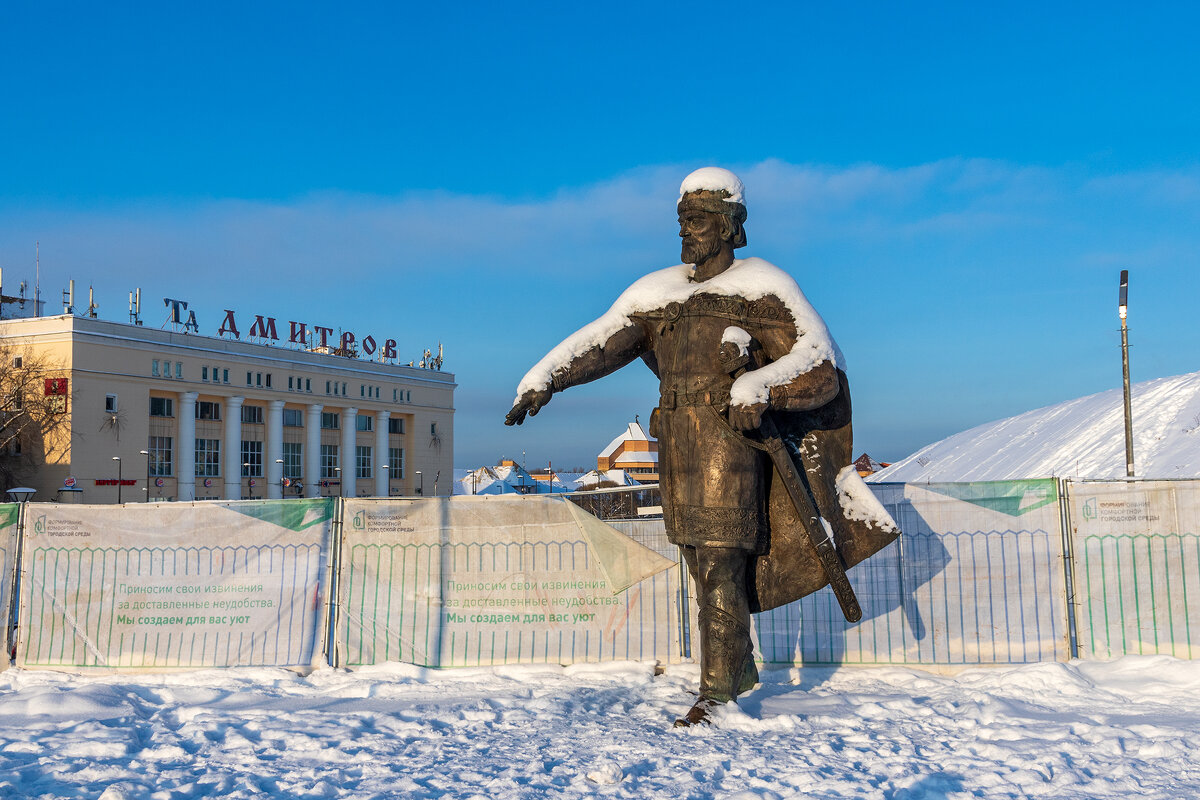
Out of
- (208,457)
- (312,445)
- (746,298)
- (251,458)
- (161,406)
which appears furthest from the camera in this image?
(312,445)

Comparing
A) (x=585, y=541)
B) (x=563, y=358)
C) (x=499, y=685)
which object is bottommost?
(x=499, y=685)

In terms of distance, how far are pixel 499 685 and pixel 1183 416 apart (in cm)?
2380

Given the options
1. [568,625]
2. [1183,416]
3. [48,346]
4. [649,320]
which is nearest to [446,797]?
[649,320]

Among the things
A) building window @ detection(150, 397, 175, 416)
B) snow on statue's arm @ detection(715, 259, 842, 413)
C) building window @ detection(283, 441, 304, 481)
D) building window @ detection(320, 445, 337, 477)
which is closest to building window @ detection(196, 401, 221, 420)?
Answer: building window @ detection(150, 397, 175, 416)

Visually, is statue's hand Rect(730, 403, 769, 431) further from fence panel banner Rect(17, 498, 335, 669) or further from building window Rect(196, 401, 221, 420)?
building window Rect(196, 401, 221, 420)

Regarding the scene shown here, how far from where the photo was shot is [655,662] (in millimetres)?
6492

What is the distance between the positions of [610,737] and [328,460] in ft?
239

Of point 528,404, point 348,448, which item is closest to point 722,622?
point 528,404

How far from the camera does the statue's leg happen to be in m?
4.78

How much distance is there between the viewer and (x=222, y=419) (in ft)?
219

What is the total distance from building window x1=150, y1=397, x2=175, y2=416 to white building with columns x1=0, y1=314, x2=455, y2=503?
72 millimetres

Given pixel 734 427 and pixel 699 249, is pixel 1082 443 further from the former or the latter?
pixel 734 427

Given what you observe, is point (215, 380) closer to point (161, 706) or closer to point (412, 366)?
point (412, 366)

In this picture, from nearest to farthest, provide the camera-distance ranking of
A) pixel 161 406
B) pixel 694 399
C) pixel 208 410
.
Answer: pixel 694 399
pixel 161 406
pixel 208 410
